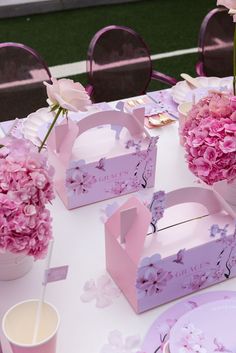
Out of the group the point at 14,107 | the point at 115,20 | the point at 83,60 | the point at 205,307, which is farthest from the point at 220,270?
the point at 115,20

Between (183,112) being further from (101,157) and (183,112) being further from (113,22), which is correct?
(113,22)

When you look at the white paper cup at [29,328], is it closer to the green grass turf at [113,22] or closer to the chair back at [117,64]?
the chair back at [117,64]

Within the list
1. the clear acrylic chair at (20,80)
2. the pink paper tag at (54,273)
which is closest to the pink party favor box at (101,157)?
the pink paper tag at (54,273)

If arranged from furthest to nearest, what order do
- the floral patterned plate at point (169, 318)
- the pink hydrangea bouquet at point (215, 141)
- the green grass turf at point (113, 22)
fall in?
the green grass turf at point (113, 22) → the pink hydrangea bouquet at point (215, 141) → the floral patterned plate at point (169, 318)

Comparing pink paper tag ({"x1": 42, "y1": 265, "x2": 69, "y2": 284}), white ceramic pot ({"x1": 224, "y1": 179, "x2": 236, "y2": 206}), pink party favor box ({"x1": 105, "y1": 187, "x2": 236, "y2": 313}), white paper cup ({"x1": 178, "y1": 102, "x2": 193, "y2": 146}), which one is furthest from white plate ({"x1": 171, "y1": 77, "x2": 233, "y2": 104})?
Result: pink paper tag ({"x1": 42, "y1": 265, "x2": 69, "y2": 284})

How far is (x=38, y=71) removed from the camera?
2.08 metres

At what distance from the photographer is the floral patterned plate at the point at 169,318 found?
103 cm

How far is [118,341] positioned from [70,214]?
41 cm

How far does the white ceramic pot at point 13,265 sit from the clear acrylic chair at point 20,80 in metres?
1.01

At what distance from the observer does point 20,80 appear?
82.1 inches

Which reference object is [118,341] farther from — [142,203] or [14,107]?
[14,107]

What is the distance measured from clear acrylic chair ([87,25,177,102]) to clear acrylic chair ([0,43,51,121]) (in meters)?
0.22

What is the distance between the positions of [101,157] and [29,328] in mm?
528

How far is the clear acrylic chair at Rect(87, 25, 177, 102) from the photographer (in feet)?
7.20
